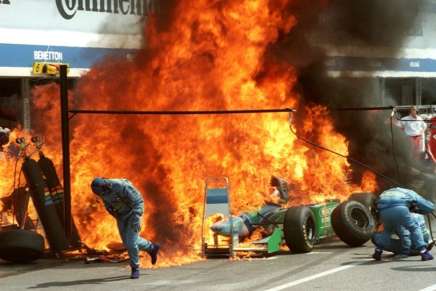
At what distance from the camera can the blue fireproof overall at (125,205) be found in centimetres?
952

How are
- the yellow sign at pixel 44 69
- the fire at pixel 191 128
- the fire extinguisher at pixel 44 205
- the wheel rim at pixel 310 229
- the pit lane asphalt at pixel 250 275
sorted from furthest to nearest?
the yellow sign at pixel 44 69
the fire at pixel 191 128
the fire extinguisher at pixel 44 205
the wheel rim at pixel 310 229
the pit lane asphalt at pixel 250 275

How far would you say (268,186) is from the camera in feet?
39.4

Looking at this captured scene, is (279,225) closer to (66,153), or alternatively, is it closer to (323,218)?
(323,218)

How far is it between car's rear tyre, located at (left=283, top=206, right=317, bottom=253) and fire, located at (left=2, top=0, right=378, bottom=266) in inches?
35.6

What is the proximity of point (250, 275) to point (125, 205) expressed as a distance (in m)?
1.58

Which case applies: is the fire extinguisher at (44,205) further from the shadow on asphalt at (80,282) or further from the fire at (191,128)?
the shadow on asphalt at (80,282)

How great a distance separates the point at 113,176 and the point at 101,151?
0.39 m

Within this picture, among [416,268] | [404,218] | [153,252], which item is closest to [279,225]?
[404,218]

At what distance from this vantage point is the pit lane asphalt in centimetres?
873

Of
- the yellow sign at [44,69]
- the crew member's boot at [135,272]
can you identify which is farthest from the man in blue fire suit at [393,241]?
the yellow sign at [44,69]

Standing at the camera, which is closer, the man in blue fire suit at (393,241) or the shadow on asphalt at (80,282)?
the shadow on asphalt at (80,282)

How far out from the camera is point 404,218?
10188 millimetres

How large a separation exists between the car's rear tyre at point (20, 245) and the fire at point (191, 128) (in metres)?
0.91

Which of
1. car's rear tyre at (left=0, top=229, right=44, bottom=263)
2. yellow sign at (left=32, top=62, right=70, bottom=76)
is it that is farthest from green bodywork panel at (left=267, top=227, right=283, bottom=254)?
yellow sign at (left=32, top=62, right=70, bottom=76)
